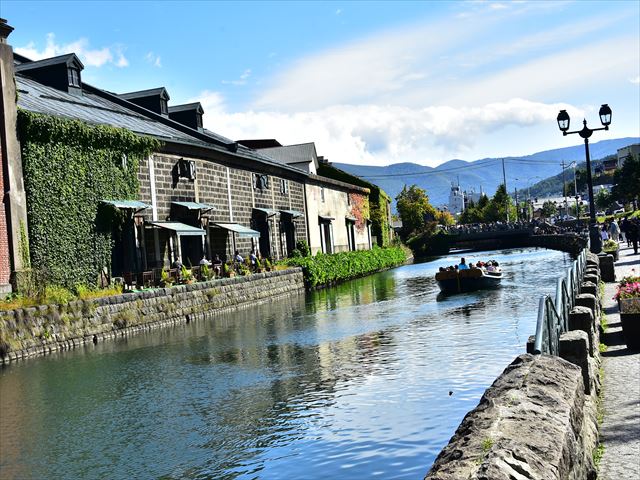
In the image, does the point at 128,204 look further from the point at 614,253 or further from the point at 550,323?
the point at 550,323

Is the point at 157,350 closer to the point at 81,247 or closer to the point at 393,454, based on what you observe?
Result: the point at 81,247

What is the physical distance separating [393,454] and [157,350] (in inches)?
477

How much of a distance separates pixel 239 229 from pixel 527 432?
35.2 metres

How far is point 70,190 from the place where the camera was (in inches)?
1065

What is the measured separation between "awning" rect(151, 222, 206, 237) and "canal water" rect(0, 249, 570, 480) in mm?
8141

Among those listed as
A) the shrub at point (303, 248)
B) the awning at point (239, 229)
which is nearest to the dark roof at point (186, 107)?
the awning at point (239, 229)

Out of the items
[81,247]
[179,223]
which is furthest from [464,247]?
[81,247]

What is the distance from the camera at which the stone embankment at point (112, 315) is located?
19938 mm

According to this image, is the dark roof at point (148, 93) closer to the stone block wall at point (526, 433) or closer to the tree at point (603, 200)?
the stone block wall at point (526, 433)

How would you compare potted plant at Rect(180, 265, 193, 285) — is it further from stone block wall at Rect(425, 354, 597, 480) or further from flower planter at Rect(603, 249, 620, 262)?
stone block wall at Rect(425, 354, 597, 480)

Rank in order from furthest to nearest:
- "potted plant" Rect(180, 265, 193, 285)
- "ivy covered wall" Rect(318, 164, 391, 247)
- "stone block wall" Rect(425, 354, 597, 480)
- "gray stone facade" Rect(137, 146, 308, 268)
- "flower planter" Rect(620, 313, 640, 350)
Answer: "ivy covered wall" Rect(318, 164, 391, 247)
"gray stone facade" Rect(137, 146, 308, 268)
"potted plant" Rect(180, 265, 193, 285)
"flower planter" Rect(620, 313, 640, 350)
"stone block wall" Rect(425, 354, 597, 480)

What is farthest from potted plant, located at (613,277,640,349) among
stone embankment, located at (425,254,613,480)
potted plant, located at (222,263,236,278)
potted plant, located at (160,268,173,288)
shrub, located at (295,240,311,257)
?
shrub, located at (295,240,311,257)

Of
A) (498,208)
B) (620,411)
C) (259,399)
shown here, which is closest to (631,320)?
(620,411)

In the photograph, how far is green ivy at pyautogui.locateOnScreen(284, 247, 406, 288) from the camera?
43656 mm
